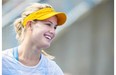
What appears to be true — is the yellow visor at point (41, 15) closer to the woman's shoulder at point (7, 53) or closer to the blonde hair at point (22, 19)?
the blonde hair at point (22, 19)

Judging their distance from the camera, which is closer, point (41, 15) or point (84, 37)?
point (41, 15)

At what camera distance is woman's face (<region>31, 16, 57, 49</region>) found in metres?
1.08

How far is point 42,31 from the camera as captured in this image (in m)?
1.09

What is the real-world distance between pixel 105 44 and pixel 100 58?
71 mm

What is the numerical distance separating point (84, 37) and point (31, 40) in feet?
0.87

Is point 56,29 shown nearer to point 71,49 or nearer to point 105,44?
point 71,49

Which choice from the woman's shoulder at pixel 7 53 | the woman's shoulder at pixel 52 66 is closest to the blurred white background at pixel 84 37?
the woman's shoulder at pixel 52 66

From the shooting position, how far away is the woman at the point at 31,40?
108 centimetres

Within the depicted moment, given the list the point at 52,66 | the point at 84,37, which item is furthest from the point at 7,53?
the point at 84,37

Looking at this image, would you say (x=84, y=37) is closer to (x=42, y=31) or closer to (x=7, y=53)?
(x=42, y=31)

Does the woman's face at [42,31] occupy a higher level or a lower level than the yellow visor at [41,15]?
lower

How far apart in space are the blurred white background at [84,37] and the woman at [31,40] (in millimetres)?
64

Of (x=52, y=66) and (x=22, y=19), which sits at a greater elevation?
(x=22, y=19)

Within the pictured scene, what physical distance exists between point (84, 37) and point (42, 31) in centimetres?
23
